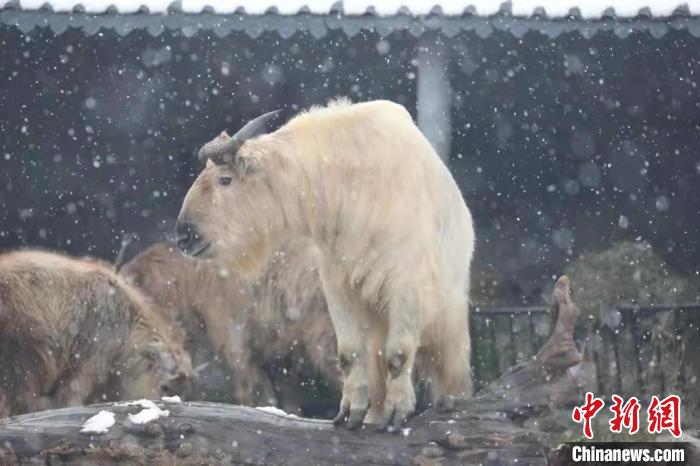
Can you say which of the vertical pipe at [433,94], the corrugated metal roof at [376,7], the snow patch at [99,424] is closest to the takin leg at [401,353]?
the snow patch at [99,424]

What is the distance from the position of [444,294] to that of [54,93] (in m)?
4.93

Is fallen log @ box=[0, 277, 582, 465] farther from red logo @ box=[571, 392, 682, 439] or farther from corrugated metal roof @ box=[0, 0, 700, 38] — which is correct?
corrugated metal roof @ box=[0, 0, 700, 38]

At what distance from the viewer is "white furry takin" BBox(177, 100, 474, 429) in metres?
4.04

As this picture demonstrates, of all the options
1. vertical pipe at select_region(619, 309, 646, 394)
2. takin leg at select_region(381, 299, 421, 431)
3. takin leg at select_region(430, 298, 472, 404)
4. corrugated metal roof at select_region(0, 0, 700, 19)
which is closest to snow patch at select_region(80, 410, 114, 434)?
takin leg at select_region(381, 299, 421, 431)

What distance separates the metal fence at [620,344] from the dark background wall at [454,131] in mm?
464

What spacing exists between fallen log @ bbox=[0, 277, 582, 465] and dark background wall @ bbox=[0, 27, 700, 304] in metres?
4.02

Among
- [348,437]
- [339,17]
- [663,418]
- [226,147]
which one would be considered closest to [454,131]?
[339,17]

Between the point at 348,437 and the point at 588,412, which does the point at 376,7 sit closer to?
the point at 588,412

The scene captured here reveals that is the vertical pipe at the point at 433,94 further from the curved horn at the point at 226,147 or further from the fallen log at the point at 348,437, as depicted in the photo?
the fallen log at the point at 348,437

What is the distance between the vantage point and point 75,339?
697 centimetres

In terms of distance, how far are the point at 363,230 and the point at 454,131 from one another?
4.01 m

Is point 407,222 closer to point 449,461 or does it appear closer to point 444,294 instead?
point 444,294

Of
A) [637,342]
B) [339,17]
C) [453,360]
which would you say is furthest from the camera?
[637,342]

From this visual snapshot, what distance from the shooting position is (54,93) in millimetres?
7934
